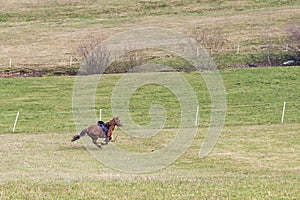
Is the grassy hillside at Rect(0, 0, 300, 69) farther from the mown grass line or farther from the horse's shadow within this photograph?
the horse's shadow

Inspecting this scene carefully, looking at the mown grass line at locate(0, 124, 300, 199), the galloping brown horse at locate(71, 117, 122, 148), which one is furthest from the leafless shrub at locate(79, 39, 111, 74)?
the galloping brown horse at locate(71, 117, 122, 148)

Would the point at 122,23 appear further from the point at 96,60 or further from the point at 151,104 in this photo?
the point at 151,104

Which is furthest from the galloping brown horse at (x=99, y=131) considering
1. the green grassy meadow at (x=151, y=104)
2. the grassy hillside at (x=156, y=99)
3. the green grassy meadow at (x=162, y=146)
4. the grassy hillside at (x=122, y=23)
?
the grassy hillside at (x=122, y=23)

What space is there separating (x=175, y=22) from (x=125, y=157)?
2326 inches

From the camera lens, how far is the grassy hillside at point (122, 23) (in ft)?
230

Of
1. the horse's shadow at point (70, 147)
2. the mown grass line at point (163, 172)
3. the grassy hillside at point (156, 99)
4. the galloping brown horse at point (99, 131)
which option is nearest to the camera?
the mown grass line at point (163, 172)

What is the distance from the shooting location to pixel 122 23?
85688 millimetres

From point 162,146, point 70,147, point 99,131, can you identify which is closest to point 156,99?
point 162,146

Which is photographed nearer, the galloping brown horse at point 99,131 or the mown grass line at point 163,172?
the mown grass line at point 163,172

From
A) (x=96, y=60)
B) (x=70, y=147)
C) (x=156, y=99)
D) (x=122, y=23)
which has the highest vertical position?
(x=70, y=147)

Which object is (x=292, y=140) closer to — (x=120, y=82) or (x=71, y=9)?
(x=120, y=82)

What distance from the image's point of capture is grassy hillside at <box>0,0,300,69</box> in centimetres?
7025

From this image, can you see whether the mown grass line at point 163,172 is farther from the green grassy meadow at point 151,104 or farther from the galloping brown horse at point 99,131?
the galloping brown horse at point 99,131

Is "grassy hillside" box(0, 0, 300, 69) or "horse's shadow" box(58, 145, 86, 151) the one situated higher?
"horse's shadow" box(58, 145, 86, 151)
